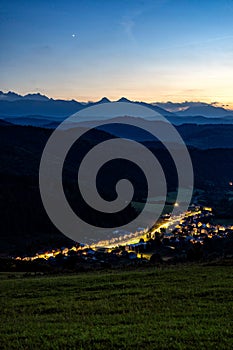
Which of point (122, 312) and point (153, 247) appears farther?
point (153, 247)

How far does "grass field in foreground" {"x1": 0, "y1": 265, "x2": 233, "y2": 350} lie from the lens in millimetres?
11227

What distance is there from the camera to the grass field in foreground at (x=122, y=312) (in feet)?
36.8

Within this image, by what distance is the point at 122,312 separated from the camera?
1510 centimetres

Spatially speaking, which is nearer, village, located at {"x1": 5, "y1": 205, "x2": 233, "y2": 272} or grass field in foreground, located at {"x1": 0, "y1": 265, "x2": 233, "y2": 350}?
grass field in foreground, located at {"x1": 0, "y1": 265, "x2": 233, "y2": 350}

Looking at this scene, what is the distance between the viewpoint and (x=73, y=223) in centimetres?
10994

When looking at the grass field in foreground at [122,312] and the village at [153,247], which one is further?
the village at [153,247]

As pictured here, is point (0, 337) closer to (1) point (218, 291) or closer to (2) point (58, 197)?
(1) point (218, 291)

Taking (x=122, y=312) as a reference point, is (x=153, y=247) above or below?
below

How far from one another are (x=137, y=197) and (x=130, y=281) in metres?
138

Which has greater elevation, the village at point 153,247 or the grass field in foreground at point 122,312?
the grass field in foreground at point 122,312

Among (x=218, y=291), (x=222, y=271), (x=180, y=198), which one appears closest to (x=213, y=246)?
(x=222, y=271)

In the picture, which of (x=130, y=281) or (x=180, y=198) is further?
(x=180, y=198)

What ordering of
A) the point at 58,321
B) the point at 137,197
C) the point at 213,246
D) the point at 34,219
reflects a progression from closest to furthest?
the point at 58,321
the point at 213,246
the point at 34,219
the point at 137,197

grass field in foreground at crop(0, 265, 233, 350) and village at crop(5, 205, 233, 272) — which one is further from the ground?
grass field in foreground at crop(0, 265, 233, 350)
